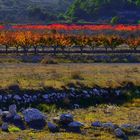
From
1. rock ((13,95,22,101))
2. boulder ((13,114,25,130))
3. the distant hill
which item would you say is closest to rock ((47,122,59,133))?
boulder ((13,114,25,130))

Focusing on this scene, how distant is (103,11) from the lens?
15688 centimetres

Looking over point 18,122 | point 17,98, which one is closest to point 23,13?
point 17,98

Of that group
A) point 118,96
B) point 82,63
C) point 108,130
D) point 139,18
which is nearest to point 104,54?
point 82,63

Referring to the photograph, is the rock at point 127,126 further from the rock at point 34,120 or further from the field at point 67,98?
the rock at point 34,120

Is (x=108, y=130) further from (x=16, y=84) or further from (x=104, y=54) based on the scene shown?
(x=104, y=54)

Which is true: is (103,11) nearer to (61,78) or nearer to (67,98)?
(61,78)

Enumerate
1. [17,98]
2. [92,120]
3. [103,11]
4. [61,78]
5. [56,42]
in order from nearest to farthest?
[92,120] < [17,98] < [61,78] < [56,42] < [103,11]

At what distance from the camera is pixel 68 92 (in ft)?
135

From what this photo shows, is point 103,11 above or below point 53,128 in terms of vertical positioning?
below

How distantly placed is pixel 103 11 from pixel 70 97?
118105mm

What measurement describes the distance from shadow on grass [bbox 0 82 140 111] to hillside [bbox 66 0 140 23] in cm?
10484

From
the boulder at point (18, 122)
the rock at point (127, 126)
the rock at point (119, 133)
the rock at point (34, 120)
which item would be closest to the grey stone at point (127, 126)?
the rock at point (127, 126)

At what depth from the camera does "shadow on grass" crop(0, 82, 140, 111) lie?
123 feet

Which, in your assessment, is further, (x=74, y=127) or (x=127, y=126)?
(x=127, y=126)
